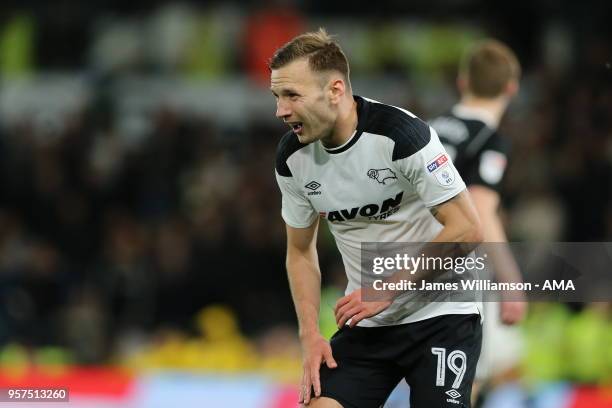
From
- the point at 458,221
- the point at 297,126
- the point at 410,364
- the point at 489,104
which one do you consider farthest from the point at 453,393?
the point at 489,104

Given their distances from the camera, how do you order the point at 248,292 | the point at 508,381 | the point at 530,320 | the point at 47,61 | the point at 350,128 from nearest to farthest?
the point at 350,128, the point at 508,381, the point at 530,320, the point at 248,292, the point at 47,61

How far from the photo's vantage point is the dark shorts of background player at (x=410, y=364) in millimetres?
4480

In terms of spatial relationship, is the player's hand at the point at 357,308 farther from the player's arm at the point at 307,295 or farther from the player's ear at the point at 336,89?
the player's ear at the point at 336,89

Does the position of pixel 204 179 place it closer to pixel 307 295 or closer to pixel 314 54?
pixel 307 295

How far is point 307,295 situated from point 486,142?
62.9 inches

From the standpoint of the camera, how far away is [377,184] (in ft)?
14.6

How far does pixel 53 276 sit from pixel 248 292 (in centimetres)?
184

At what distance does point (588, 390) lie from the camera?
7.62m

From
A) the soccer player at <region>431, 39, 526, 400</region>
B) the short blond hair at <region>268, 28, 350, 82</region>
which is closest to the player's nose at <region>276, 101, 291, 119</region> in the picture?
the short blond hair at <region>268, 28, 350, 82</region>

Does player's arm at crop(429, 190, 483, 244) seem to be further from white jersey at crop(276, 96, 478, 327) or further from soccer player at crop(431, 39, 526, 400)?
soccer player at crop(431, 39, 526, 400)

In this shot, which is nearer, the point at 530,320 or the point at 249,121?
the point at 530,320

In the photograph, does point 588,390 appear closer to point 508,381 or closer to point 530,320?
point 508,381

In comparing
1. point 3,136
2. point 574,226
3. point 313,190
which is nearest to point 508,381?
point 574,226

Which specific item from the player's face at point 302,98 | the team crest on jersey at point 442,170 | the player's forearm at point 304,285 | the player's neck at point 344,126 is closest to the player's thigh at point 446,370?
the player's forearm at point 304,285
